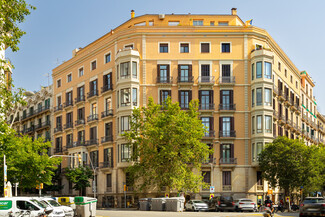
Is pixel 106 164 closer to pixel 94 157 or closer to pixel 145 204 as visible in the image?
pixel 94 157

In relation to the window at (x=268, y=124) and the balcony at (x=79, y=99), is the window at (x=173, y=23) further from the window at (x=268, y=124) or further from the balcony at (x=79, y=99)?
the window at (x=268, y=124)

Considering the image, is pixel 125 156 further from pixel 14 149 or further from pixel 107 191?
pixel 14 149

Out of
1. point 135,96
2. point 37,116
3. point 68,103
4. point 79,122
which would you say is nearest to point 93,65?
point 68,103

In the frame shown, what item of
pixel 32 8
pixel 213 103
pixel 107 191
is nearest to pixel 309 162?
pixel 213 103

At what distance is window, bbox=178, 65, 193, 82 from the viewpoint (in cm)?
6178

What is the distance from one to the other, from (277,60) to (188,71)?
1358 cm

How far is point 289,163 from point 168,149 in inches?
542

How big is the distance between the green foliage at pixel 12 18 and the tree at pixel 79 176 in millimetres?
40274

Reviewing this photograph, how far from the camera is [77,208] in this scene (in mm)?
33656

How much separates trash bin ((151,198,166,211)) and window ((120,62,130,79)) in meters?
18.9

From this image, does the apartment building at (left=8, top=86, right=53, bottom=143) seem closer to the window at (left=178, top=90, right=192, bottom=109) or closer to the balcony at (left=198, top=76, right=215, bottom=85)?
the window at (left=178, top=90, right=192, bottom=109)

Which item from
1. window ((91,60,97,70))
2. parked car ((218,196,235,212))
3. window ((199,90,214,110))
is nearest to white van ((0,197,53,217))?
parked car ((218,196,235,212))

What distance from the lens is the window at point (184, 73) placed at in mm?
61781

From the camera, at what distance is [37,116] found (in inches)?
3295
